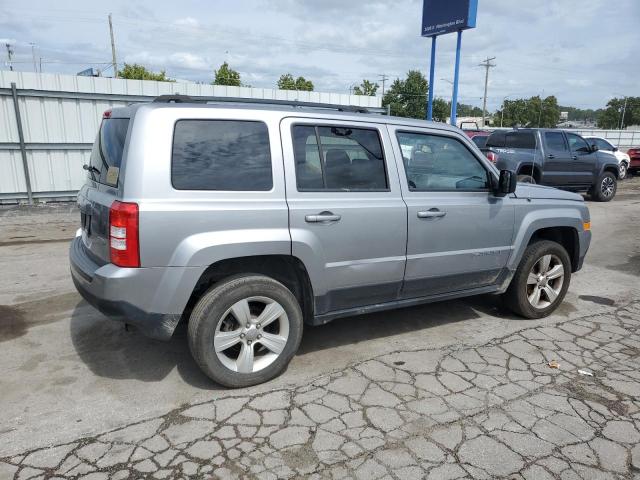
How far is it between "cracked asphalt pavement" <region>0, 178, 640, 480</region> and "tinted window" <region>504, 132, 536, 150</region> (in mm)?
8155

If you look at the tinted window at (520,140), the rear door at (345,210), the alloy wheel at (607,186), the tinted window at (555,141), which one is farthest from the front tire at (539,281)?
the alloy wheel at (607,186)

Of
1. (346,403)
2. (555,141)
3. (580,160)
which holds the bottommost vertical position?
(346,403)

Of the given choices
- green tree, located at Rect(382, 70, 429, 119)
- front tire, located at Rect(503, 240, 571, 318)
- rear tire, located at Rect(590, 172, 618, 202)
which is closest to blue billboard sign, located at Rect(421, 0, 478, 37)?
rear tire, located at Rect(590, 172, 618, 202)

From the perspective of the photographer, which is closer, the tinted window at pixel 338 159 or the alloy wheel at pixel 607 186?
the tinted window at pixel 338 159

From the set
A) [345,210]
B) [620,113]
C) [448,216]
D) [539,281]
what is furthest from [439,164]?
[620,113]

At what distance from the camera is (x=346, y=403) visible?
3.27 m

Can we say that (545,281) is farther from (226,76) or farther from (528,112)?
(528,112)

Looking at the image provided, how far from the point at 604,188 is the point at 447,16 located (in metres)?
6.47

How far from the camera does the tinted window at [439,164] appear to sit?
13.2 feet

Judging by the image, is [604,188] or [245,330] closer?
[245,330]

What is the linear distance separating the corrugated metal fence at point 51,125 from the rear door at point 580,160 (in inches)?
419

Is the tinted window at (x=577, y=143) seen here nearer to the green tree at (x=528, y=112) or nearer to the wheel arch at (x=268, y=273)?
the wheel arch at (x=268, y=273)

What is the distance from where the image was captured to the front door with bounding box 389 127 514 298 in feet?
13.0

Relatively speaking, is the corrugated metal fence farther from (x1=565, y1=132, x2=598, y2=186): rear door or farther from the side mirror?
(x1=565, y1=132, x2=598, y2=186): rear door
